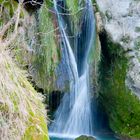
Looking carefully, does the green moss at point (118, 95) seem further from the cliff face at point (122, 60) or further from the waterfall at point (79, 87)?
the waterfall at point (79, 87)

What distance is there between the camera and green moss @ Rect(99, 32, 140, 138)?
→ 7340 mm

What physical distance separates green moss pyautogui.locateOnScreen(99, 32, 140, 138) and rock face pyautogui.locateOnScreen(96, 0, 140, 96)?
0.37 ft

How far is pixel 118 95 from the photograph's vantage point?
7.47 meters

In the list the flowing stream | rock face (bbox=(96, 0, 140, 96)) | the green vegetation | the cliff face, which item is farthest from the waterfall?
the green vegetation

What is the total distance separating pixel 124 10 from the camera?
24.3ft

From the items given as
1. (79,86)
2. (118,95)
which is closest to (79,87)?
(79,86)

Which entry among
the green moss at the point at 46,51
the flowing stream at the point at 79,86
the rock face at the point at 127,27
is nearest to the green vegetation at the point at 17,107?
the green moss at the point at 46,51

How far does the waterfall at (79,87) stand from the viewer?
25.7 ft

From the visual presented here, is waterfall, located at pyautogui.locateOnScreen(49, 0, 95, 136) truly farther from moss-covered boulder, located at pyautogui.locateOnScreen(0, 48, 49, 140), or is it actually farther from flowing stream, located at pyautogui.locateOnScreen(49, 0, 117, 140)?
moss-covered boulder, located at pyautogui.locateOnScreen(0, 48, 49, 140)

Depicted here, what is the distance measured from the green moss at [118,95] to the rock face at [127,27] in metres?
0.11

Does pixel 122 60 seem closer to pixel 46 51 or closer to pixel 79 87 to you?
pixel 79 87

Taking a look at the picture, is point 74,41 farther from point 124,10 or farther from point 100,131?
point 100,131

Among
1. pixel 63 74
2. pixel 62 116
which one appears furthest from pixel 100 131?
pixel 63 74

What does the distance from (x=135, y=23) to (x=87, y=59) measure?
45.1 inches
